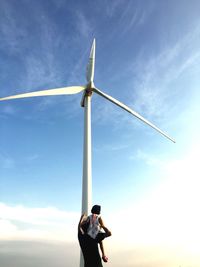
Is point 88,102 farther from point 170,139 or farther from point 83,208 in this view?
point 83,208

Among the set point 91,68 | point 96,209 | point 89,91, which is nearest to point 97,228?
point 96,209

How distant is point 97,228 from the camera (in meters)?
11.8

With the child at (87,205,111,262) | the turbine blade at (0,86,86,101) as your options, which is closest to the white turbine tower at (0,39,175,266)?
the turbine blade at (0,86,86,101)

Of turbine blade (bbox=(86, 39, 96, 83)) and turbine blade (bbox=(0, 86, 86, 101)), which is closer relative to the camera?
turbine blade (bbox=(0, 86, 86, 101))

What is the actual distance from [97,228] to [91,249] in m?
0.75

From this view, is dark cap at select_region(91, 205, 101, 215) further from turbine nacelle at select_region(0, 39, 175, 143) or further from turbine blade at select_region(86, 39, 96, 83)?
turbine blade at select_region(86, 39, 96, 83)

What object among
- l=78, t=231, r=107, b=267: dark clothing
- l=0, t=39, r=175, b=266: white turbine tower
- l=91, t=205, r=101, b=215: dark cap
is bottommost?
l=78, t=231, r=107, b=267: dark clothing

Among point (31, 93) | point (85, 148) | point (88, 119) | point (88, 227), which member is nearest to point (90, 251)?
point (88, 227)

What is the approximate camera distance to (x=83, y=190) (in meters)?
36.7

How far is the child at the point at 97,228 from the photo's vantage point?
1176cm

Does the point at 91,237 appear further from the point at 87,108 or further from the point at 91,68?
the point at 91,68

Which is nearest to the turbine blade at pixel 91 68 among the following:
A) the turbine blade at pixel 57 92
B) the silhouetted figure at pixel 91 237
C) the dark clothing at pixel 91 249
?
the turbine blade at pixel 57 92

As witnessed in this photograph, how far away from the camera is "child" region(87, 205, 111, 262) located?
11.8 m

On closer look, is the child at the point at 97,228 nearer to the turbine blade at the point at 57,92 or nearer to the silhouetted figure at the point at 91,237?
the silhouetted figure at the point at 91,237
